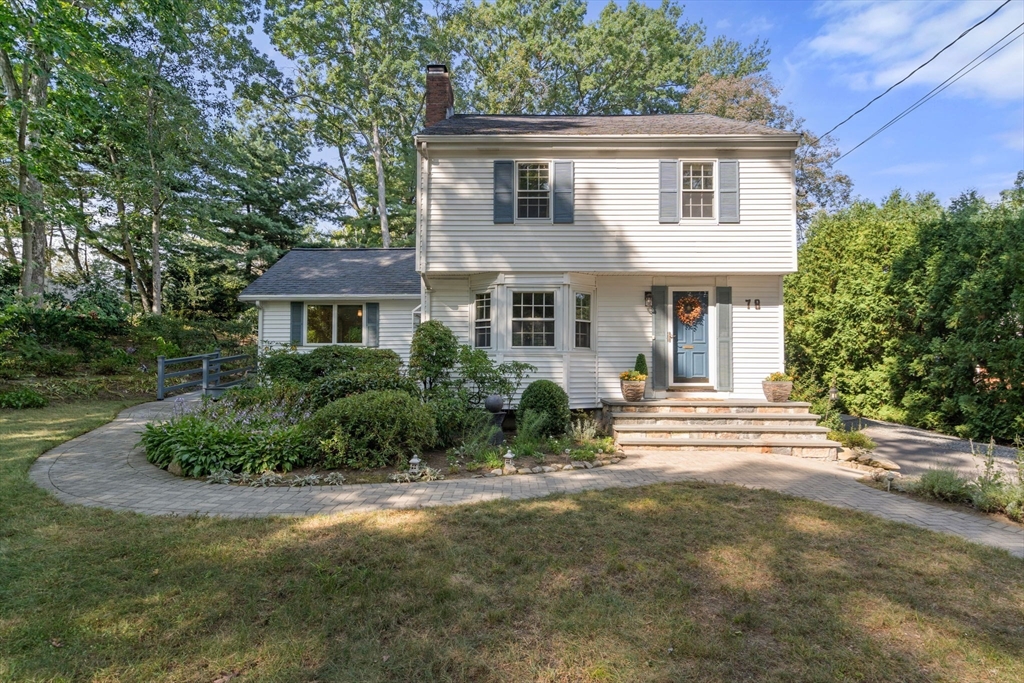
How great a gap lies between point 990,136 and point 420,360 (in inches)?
811

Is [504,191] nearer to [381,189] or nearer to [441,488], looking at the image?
[441,488]

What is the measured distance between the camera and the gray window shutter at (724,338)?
33.7ft

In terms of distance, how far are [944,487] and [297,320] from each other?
15.2m

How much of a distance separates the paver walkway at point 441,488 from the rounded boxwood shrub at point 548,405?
161 cm

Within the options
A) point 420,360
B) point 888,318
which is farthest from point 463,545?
point 888,318

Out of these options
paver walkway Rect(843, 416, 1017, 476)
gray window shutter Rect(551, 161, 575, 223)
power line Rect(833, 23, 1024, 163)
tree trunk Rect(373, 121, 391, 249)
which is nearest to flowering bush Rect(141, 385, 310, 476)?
gray window shutter Rect(551, 161, 575, 223)

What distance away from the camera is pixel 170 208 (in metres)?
20.0

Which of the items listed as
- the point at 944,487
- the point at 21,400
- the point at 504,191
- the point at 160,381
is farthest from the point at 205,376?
the point at 944,487

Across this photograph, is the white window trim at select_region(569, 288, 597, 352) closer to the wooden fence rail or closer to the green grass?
the green grass

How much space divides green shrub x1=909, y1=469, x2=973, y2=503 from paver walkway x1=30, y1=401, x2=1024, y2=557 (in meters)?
0.37

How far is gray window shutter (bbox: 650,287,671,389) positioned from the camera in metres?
10.4

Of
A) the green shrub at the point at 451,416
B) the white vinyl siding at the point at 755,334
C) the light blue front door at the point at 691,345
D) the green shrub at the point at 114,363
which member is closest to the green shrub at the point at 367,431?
the green shrub at the point at 451,416

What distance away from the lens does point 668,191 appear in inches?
395

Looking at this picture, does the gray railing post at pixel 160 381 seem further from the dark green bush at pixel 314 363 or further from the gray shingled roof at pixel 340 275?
the gray shingled roof at pixel 340 275
